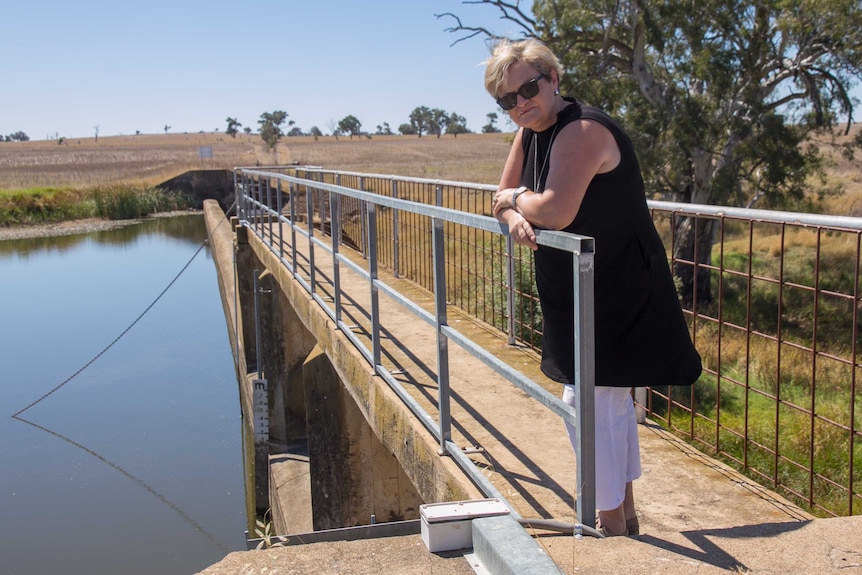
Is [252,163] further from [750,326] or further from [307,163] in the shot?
[750,326]

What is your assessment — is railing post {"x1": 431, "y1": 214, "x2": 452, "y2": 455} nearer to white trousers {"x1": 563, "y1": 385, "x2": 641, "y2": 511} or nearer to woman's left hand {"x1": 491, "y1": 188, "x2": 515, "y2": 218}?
woman's left hand {"x1": 491, "y1": 188, "x2": 515, "y2": 218}

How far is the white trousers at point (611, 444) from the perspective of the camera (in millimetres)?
2555

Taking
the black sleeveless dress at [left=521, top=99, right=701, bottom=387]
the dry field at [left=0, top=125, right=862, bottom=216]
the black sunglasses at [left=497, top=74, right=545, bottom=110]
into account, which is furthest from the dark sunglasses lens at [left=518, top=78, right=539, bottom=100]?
the dry field at [left=0, top=125, right=862, bottom=216]

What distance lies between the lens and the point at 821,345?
11641 mm

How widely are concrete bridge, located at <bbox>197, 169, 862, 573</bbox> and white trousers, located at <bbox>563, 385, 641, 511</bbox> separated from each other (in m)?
0.08

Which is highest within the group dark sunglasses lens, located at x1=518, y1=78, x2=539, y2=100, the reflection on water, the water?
dark sunglasses lens, located at x1=518, y1=78, x2=539, y2=100

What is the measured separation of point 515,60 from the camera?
2.53 m

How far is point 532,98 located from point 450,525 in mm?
1274

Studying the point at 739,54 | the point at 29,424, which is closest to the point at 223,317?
the point at 29,424

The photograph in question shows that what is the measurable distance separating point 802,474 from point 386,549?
14.6ft

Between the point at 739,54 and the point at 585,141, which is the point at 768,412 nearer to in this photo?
the point at 585,141

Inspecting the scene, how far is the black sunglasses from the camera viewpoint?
249 centimetres

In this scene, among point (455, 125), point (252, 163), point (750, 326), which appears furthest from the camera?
point (455, 125)

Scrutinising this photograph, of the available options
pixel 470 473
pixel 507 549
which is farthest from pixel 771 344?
pixel 507 549
